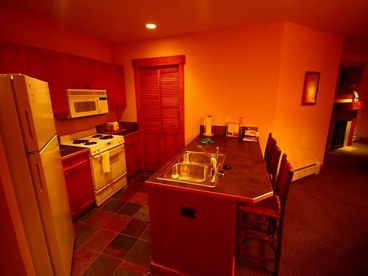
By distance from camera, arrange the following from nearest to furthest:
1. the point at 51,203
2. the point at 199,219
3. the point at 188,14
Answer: the point at 51,203
the point at 199,219
the point at 188,14

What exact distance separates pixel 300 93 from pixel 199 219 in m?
2.75

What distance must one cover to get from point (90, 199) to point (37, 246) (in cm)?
123

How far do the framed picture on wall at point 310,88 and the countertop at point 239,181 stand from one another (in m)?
1.61

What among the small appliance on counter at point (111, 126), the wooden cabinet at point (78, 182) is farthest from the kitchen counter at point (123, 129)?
the wooden cabinet at point (78, 182)

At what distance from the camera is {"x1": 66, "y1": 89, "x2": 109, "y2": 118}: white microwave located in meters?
2.49

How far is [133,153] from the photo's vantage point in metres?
3.53

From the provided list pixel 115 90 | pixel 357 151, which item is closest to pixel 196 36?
pixel 115 90

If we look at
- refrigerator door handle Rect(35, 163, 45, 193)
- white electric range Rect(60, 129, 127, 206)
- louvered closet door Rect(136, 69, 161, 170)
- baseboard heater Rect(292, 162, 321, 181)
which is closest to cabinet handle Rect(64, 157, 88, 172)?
white electric range Rect(60, 129, 127, 206)

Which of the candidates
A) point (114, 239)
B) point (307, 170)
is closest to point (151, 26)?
point (114, 239)

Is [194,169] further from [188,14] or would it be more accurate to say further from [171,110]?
[188,14]

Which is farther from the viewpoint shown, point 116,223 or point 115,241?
→ point 116,223

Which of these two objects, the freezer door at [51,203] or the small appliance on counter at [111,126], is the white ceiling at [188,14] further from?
the freezer door at [51,203]

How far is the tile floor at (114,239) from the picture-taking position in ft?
5.77

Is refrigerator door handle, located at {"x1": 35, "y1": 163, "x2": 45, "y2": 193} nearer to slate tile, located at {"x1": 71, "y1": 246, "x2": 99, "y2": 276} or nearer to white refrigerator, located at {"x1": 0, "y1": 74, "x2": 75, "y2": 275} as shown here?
white refrigerator, located at {"x1": 0, "y1": 74, "x2": 75, "y2": 275}
